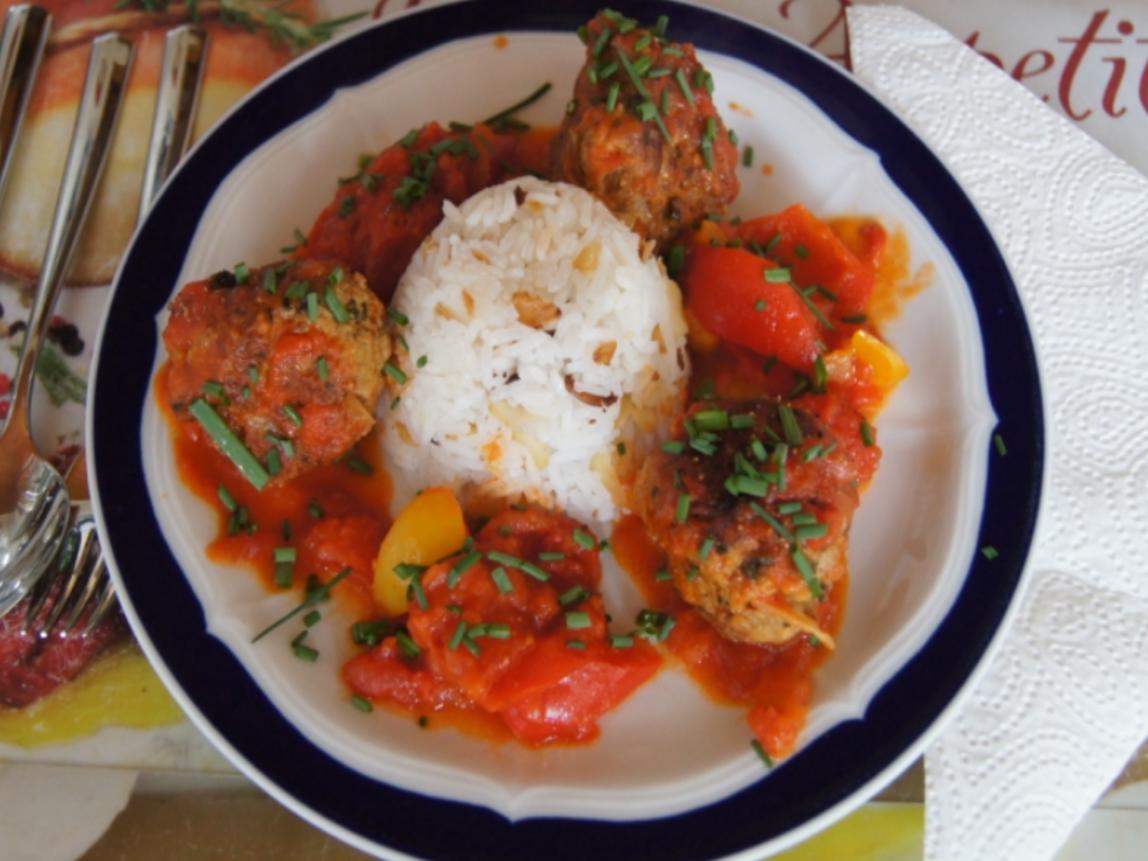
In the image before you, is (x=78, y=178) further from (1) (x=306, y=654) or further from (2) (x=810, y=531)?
(2) (x=810, y=531)

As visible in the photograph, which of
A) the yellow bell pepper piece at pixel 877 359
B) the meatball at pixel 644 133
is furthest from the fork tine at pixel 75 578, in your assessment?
the yellow bell pepper piece at pixel 877 359

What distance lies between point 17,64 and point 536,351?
8.05ft

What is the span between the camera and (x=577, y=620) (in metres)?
2.60

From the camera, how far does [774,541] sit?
2.37 meters

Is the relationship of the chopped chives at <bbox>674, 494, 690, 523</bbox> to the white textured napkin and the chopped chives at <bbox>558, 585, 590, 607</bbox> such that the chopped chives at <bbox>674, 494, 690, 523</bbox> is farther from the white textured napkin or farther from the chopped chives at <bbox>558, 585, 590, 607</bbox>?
the white textured napkin

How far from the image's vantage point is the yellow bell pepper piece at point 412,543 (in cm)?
276

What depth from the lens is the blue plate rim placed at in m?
2.43

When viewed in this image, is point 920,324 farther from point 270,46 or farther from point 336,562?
point 270,46

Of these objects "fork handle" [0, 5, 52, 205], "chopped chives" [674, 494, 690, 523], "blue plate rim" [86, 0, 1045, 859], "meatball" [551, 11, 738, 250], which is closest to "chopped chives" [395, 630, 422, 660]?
"blue plate rim" [86, 0, 1045, 859]

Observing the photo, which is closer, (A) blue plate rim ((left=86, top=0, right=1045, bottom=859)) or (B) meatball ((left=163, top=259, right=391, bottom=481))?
(A) blue plate rim ((left=86, top=0, right=1045, bottom=859))

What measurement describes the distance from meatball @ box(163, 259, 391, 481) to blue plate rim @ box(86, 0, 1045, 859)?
40 cm

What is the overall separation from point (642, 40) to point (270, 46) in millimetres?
1774

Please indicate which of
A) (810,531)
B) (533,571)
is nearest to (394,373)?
(533,571)

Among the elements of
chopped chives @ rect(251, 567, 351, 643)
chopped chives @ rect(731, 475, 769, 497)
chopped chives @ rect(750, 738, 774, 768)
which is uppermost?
chopped chives @ rect(731, 475, 769, 497)
